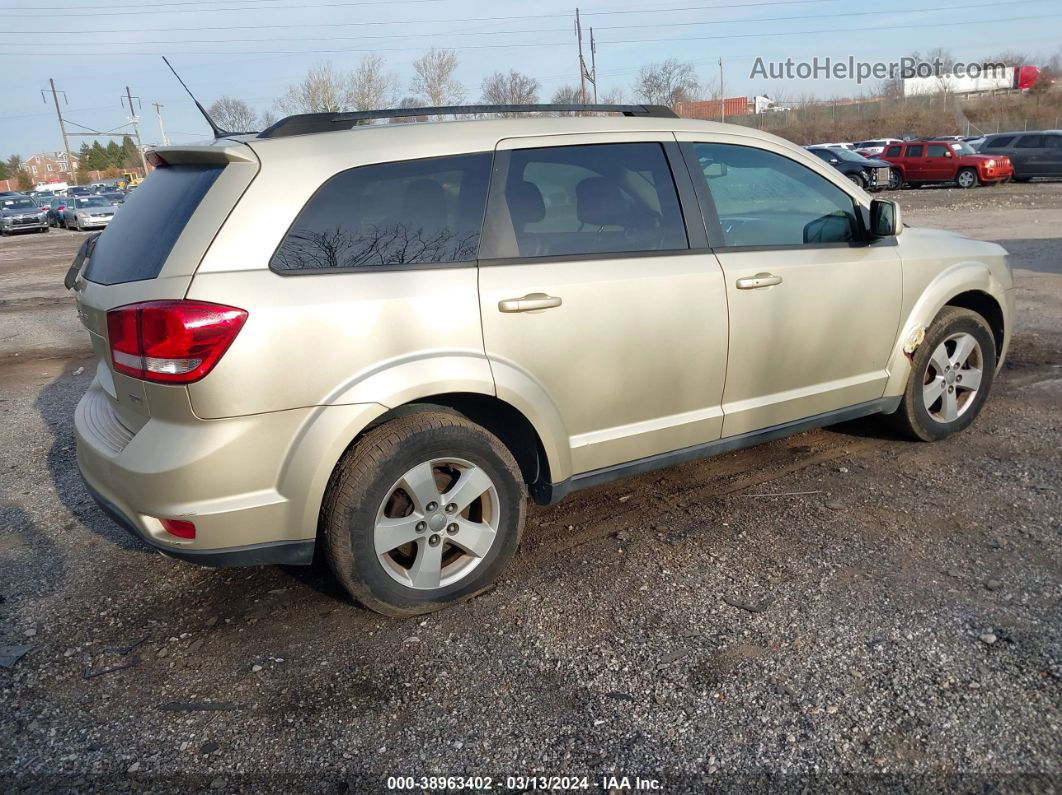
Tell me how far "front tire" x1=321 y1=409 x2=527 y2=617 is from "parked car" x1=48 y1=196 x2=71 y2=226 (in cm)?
3996

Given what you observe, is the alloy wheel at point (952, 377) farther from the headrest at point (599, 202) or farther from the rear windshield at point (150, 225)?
the rear windshield at point (150, 225)

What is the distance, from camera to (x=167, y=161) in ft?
10.9

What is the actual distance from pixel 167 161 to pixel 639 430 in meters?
2.27

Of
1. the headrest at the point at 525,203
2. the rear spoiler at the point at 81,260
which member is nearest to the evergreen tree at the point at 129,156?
the rear spoiler at the point at 81,260

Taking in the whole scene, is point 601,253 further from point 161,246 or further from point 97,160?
point 97,160

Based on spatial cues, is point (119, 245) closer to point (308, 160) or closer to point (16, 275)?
point (308, 160)

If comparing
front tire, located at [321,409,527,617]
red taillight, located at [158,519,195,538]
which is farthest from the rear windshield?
front tire, located at [321,409,527,617]

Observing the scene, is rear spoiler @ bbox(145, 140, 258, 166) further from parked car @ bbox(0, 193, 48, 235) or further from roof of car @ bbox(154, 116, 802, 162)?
parked car @ bbox(0, 193, 48, 235)

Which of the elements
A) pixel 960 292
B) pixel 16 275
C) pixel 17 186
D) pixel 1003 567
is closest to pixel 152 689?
pixel 1003 567

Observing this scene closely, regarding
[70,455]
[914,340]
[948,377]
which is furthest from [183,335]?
[948,377]

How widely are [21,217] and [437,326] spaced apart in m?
38.6

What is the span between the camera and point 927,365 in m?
4.58

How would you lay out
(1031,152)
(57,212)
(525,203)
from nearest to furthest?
(525,203) → (1031,152) → (57,212)

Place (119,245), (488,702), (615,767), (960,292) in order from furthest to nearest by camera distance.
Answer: (960,292)
(119,245)
(488,702)
(615,767)
